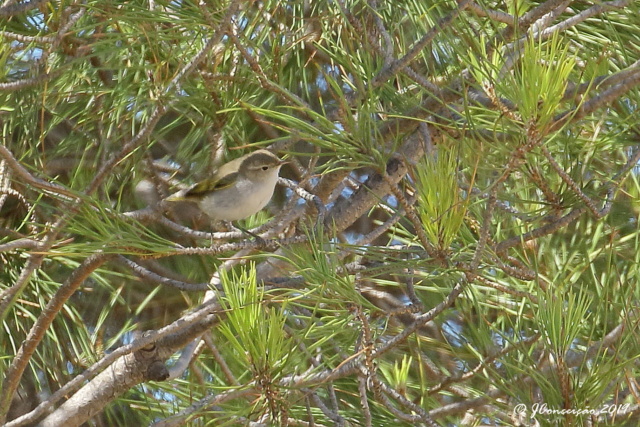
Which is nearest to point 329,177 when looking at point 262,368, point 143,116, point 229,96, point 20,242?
point 229,96

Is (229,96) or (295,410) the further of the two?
(229,96)

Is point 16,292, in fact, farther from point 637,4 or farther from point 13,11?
point 637,4

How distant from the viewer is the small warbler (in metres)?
1.90

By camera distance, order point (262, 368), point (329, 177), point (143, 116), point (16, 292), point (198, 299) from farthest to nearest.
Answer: point (198, 299) < point (143, 116) < point (329, 177) < point (16, 292) < point (262, 368)

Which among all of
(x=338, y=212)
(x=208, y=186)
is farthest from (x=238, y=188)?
(x=338, y=212)

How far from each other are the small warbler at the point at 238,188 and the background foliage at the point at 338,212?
2.4 inches

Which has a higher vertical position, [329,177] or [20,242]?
[20,242]

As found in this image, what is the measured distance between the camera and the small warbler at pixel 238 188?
1898mm

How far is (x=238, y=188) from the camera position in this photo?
1.89 meters

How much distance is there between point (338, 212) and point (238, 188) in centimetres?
38

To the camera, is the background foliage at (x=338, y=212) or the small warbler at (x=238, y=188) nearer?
the background foliage at (x=338, y=212)

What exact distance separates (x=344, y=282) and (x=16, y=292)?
0.70 metres

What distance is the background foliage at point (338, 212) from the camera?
1.05m

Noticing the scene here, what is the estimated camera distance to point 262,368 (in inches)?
41.1
